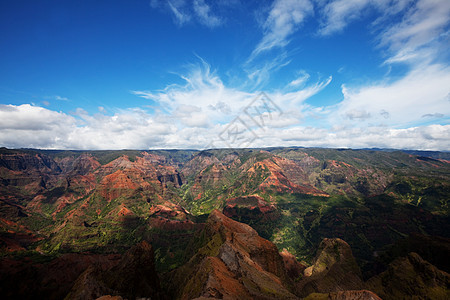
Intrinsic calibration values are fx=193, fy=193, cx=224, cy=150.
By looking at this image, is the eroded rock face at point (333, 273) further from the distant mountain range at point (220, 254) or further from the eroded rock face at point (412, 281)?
the eroded rock face at point (412, 281)

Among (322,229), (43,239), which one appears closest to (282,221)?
(322,229)

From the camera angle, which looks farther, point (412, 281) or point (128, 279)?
point (128, 279)

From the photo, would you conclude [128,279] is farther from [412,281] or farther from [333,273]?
[412,281]

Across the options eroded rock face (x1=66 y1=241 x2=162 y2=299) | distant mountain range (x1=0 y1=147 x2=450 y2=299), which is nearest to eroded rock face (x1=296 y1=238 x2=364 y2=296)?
distant mountain range (x1=0 y1=147 x2=450 y2=299)

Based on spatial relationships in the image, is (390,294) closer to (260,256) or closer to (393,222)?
(260,256)

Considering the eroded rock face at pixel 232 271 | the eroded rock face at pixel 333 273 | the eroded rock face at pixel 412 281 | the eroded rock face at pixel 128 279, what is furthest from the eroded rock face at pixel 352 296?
the eroded rock face at pixel 128 279

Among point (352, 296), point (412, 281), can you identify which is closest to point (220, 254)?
point (352, 296)
